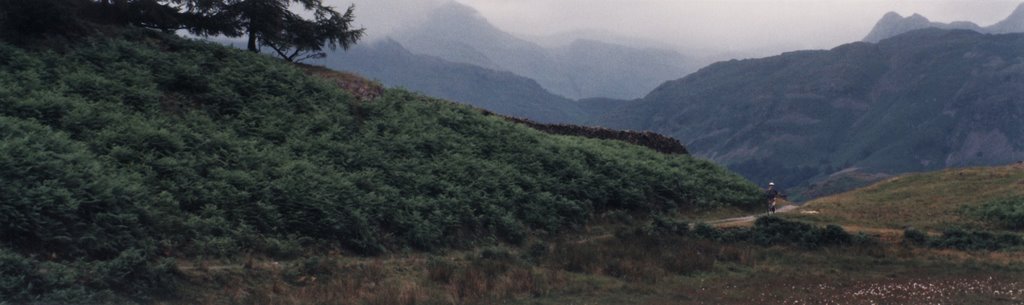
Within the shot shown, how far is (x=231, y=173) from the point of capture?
20156mm

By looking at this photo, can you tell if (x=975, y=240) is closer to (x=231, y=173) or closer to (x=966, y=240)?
(x=966, y=240)

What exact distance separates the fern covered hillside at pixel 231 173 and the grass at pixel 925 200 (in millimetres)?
6810

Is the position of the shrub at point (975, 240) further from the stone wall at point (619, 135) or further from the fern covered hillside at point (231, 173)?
the stone wall at point (619, 135)

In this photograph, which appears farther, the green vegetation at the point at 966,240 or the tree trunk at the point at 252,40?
the tree trunk at the point at 252,40

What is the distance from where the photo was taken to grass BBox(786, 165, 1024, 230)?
30562 mm

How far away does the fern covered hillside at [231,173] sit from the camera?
14.4 m

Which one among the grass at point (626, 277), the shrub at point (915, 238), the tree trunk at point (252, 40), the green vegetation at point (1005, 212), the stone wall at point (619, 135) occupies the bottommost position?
the grass at point (626, 277)

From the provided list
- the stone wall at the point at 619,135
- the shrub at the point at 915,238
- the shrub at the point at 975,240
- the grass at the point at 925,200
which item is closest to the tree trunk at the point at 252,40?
the stone wall at the point at 619,135

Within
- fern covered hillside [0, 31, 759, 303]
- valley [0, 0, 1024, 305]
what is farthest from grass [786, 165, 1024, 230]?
fern covered hillside [0, 31, 759, 303]

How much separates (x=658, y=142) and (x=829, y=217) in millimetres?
17213

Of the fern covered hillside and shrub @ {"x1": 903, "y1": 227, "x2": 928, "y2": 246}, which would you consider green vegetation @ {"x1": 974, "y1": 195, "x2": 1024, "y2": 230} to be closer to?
shrub @ {"x1": 903, "y1": 227, "x2": 928, "y2": 246}

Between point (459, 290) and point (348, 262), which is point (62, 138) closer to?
point (348, 262)

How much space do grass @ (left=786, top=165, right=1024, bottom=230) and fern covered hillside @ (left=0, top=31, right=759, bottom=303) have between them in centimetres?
681

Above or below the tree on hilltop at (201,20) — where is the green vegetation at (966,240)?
below
